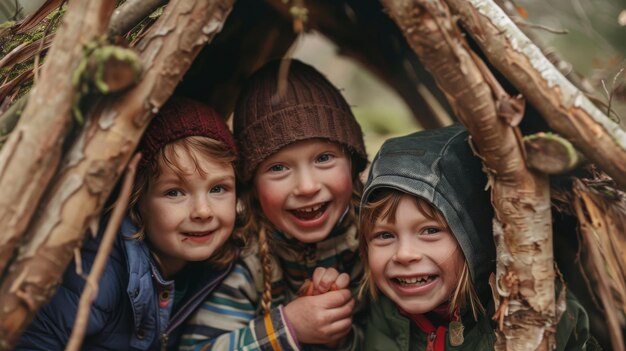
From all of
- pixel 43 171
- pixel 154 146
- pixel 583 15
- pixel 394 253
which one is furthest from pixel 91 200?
pixel 583 15

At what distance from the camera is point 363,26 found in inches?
113

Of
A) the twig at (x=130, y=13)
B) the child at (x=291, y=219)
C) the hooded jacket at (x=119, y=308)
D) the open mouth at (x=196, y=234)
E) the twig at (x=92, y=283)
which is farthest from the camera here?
the child at (x=291, y=219)

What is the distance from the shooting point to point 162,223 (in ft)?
7.55

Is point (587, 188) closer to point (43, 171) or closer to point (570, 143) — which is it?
point (570, 143)

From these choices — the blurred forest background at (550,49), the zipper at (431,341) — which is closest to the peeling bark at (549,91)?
the blurred forest background at (550,49)

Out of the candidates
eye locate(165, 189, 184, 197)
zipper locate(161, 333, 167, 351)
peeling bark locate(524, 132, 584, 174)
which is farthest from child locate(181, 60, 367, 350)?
peeling bark locate(524, 132, 584, 174)

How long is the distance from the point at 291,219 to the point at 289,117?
39 cm

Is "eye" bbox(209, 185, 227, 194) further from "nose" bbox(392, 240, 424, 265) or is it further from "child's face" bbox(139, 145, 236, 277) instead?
"nose" bbox(392, 240, 424, 265)

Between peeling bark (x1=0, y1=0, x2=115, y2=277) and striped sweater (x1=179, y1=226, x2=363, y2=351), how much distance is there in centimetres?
107

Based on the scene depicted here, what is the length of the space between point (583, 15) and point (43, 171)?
316cm

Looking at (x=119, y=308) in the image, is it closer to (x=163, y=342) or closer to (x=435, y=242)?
(x=163, y=342)

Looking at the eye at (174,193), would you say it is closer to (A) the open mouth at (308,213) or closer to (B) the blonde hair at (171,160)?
(B) the blonde hair at (171,160)

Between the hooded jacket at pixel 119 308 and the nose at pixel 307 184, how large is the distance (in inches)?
22.7

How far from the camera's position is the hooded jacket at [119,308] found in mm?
2115
